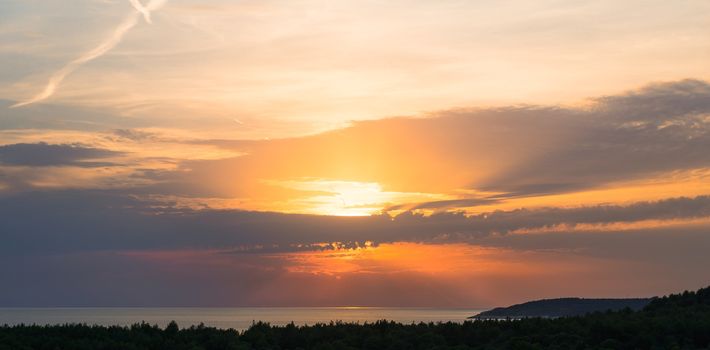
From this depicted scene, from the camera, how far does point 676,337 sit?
42.5 meters

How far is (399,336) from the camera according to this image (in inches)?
1745

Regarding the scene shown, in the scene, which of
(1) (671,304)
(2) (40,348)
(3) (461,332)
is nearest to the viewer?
(2) (40,348)

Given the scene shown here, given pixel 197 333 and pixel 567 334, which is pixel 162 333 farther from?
pixel 567 334

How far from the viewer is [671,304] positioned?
71.8m

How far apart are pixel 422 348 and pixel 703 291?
45.3 meters

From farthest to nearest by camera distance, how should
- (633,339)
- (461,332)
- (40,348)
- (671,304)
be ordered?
1. (671,304)
2. (461,332)
3. (633,339)
4. (40,348)

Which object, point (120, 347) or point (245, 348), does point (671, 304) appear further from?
point (120, 347)

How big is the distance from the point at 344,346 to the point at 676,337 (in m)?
17.2

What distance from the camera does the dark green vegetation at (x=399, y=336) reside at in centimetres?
3988

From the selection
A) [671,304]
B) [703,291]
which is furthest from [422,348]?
[703,291]

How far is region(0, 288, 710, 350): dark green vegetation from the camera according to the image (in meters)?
39.9

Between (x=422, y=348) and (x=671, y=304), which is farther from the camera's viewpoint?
(x=671, y=304)

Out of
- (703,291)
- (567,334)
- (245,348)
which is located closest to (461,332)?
(567,334)

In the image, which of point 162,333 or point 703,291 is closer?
point 162,333
